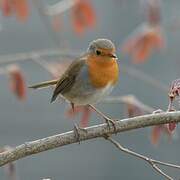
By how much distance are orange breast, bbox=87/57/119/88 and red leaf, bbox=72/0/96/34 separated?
20.3 inches

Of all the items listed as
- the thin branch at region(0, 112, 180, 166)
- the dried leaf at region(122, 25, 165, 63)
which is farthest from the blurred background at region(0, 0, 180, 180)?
the thin branch at region(0, 112, 180, 166)

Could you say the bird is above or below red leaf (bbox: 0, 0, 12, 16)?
below

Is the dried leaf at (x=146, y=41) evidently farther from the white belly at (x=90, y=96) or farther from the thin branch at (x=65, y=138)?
the thin branch at (x=65, y=138)

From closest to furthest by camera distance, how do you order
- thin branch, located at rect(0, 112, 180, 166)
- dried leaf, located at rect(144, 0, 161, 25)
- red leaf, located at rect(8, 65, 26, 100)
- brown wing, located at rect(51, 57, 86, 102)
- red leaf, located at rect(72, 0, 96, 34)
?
thin branch, located at rect(0, 112, 180, 166) → brown wing, located at rect(51, 57, 86, 102) → red leaf, located at rect(8, 65, 26, 100) → red leaf, located at rect(72, 0, 96, 34) → dried leaf, located at rect(144, 0, 161, 25)

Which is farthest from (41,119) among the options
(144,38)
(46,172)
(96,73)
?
(96,73)

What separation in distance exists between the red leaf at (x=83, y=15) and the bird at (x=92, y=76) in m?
0.42

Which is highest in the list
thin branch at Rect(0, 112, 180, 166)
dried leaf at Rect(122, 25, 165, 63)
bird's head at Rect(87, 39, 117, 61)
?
dried leaf at Rect(122, 25, 165, 63)

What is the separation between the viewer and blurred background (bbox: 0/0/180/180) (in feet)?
24.1

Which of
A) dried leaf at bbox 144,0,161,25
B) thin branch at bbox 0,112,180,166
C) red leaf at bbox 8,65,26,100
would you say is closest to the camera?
thin branch at bbox 0,112,180,166

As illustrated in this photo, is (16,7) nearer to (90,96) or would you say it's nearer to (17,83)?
(17,83)

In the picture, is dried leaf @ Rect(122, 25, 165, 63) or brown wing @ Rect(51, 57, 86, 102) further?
dried leaf @ Rect(122, 25, 165, 63)

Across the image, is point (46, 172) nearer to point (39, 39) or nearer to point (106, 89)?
point (39, 39)

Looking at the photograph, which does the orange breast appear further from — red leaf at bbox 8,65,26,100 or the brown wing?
red leaf at bbox 8,65,26,100

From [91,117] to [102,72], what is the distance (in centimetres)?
435
